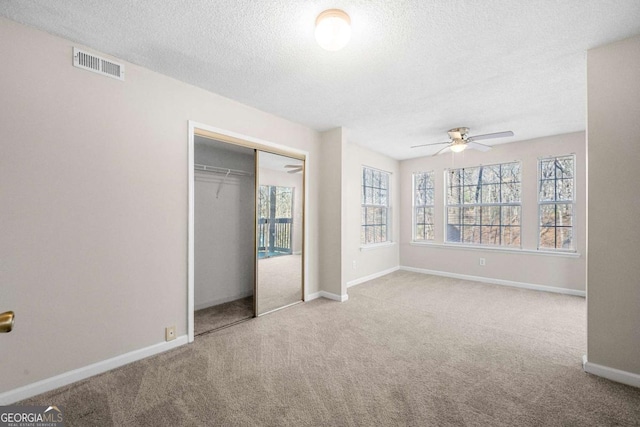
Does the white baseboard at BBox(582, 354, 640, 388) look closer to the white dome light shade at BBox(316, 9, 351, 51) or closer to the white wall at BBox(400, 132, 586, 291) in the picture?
the white wall at BBox(400, 132, 586, 291)

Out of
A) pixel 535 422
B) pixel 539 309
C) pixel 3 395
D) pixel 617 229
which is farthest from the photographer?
pixel 539 309

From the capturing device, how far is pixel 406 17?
1.81 meters

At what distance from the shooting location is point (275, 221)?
3.82 meters

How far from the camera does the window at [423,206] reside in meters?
5.97

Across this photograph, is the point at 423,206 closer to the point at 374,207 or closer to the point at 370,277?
the point at 374,207

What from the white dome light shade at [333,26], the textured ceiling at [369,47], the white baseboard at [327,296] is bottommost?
the white baseboard at [327,296]

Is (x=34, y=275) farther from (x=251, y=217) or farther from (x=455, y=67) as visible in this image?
(x=455, y=67)

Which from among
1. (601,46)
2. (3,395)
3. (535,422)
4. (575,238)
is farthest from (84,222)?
(575,238)

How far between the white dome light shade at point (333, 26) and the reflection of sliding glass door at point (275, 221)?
203cm

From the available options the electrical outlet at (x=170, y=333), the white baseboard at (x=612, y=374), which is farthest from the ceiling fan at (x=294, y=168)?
the white baseboard at (x=612, y=374)

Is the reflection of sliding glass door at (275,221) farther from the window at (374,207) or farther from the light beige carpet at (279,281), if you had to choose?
the window at (374,207)

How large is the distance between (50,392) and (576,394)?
3746 millimetres

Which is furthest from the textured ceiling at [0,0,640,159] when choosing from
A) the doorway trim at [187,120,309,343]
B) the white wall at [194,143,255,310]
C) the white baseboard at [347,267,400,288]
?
the white baseboard at [347,267,400,288]

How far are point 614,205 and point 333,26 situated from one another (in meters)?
2.48
